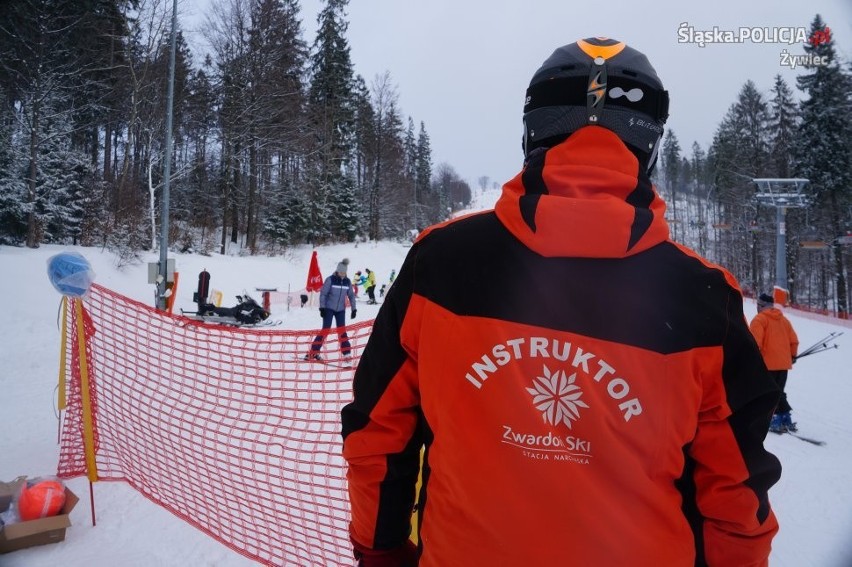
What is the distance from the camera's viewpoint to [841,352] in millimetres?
14367

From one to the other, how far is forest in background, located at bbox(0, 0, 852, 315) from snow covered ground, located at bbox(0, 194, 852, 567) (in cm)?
535

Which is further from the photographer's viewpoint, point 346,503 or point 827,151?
point 827,151

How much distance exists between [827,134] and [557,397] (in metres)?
35.7

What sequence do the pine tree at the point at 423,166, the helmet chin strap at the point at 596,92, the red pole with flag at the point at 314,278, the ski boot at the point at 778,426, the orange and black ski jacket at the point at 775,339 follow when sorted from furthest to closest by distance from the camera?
the pine tree at the point at 423,166 → the red pole with flag at the point at 314,278 → the ski boot at the point at 778,426 → the orange and black ski jacket at the point at 775,339 → the helmet chin strap at the point at 596,92

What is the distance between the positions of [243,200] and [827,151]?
34806mm

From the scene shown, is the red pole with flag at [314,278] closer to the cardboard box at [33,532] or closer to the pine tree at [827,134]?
the cardboard box at [33,532]

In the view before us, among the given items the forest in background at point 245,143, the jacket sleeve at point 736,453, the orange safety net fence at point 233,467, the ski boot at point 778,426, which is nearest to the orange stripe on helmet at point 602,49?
the jacket sleeve at point 736,453

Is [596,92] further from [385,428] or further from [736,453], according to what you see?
[385,428]

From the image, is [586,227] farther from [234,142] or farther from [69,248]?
[234,142]

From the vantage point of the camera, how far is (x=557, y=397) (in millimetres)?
1146

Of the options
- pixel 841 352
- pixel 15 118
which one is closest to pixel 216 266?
pixel 15 118

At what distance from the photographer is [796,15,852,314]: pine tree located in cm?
2655

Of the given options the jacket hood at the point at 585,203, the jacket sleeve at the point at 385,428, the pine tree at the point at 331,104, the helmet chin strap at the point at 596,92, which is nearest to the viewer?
the jacket hood at the point at 585,203

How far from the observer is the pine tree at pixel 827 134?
26.5m
